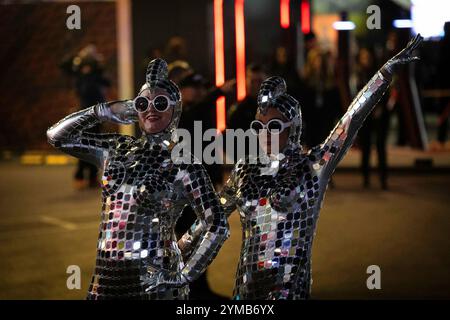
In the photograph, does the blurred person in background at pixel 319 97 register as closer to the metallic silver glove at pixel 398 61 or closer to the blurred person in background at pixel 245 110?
the blurred person in background at pixel 245 110

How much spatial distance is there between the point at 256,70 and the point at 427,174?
551cm

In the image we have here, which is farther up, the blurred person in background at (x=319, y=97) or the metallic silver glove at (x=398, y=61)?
the blurred person in background at (x=319, y=97)

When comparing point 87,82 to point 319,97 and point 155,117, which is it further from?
point 155,117

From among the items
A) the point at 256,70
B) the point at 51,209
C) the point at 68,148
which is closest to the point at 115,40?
the point at 51,209

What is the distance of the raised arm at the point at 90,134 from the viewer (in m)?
3.34

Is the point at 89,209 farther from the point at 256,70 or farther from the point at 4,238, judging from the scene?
the point at 256,70

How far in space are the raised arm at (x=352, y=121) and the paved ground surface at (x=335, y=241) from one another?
2.83 meters

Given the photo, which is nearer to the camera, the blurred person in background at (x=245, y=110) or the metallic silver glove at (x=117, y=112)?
the metallic silver glove at (x=117, y=112)

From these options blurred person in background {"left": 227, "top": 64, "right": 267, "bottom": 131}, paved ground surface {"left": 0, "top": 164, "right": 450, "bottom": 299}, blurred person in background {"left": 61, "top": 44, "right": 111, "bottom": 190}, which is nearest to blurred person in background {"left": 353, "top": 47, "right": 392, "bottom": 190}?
paved ground surface {"left": 0, "top": 164, "right": 450, "bottom": 299}

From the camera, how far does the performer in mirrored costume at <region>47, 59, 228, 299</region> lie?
3.13m

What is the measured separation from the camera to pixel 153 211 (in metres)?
3.16

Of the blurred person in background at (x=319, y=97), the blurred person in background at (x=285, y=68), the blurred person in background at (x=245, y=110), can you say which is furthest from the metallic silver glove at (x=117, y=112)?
the blurred person in background at (x=285, y=68)
